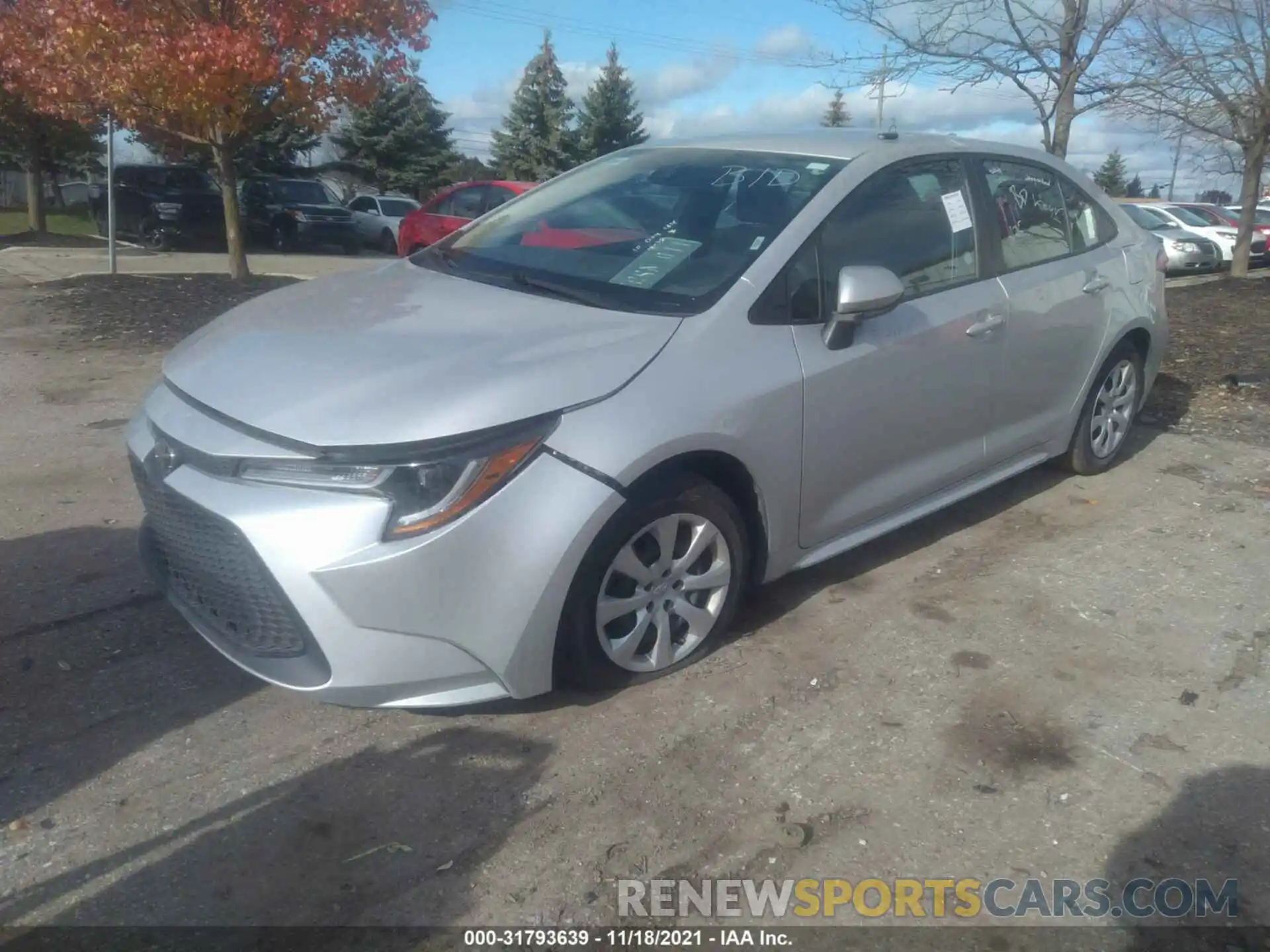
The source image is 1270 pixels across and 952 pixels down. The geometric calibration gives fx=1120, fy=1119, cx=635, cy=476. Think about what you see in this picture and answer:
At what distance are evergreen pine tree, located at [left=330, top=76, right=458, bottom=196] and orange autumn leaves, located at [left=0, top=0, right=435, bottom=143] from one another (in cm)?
2569

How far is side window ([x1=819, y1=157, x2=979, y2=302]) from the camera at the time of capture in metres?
4.01

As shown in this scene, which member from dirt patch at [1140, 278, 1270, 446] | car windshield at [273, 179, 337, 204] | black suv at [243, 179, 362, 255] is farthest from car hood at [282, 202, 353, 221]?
dirt patch at [1140, 278, 1270, 446]

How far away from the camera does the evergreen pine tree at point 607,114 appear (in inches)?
1628

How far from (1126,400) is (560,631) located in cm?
386

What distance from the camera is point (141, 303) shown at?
10.4 m

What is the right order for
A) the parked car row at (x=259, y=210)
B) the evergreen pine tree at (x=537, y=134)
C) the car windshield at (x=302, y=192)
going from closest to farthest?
1. the parked car row at (x=259, y=210)
2. the car windshield at (x=302, y=192)
3. the evergreen pine tree at (x=537, y=134)

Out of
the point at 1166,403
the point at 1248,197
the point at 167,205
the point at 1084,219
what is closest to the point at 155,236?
the point at 167,205

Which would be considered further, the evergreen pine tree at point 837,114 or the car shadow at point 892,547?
the evergreen pine tree at point 837,114

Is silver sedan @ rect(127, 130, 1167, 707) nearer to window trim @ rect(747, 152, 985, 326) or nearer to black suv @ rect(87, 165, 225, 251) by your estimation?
window trim @ rect(747, 152, 985, 326)

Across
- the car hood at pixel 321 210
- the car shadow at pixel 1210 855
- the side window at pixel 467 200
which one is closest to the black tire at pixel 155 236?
the car hood at pixel 321 210

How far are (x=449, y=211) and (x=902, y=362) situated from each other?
1337 cm

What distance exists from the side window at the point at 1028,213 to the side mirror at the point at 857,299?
47.0 inches

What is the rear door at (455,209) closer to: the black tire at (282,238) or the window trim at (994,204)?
the black tire at (282,238)

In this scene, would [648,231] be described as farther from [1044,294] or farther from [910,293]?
[1044,294]
